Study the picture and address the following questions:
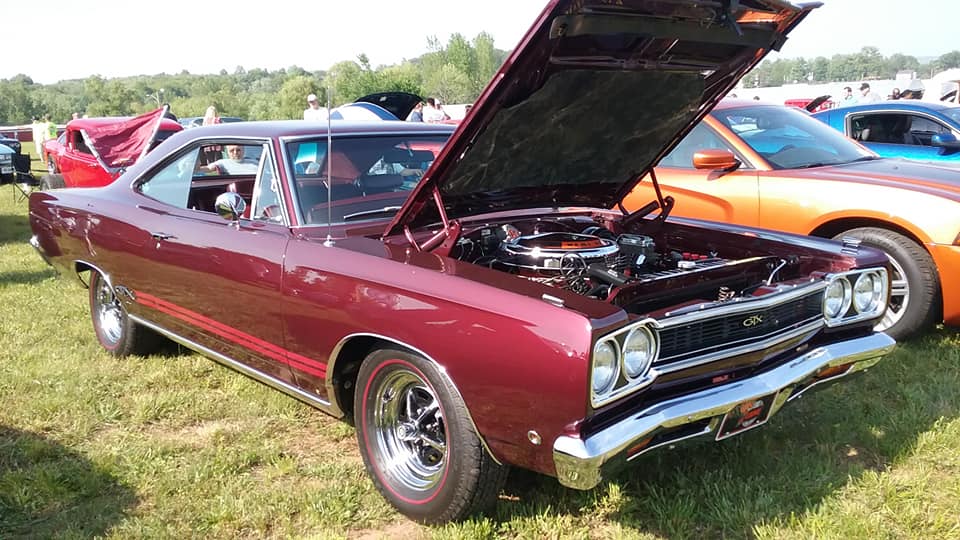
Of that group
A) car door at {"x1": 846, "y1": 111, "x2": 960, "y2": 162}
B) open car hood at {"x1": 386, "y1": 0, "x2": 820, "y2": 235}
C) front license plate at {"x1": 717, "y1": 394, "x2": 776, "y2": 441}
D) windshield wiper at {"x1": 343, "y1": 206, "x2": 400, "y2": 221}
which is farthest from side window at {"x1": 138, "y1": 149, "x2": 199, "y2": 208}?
car door at {"x1": 846, "y1": 111, "x2": 960, "y2": 162}

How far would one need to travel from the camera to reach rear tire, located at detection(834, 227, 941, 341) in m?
4.39

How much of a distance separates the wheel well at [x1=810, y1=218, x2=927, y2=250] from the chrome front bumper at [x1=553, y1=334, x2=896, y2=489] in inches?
71.3

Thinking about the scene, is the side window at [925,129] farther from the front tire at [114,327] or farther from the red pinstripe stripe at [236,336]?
the front tire at [114,327]

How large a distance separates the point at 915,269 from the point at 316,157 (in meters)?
3.38

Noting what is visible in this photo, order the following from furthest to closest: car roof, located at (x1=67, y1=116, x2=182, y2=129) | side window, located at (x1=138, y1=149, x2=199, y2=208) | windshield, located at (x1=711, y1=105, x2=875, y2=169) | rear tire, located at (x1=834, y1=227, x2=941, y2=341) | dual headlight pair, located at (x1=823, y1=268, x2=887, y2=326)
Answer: car roof, located at (x1=67, y1=116, x2=182, y2=129) < windshield, located at (x1=711, y1=105, x2=875, y2=169) < rear tire, located at (x1=834, y1=227, x2=941, y2=341) < side window, located at (x1=138, y1=149, x2=199, y2=208) < dual headlight pair, located at (x1=823, y1=268, x2=887, y2=326)

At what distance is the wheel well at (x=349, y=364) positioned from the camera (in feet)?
9.55

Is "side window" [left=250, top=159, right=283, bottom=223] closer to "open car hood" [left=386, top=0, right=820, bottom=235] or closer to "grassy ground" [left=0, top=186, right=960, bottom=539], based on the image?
"open car hood" [left=386, top=0, right=820, bottom=235]

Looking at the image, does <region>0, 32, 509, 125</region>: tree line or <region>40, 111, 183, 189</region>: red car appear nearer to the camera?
<region>40, 111, 183, 189</region>: red car

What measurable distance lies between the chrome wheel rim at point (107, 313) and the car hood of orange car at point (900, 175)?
440cm

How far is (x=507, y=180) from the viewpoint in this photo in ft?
11.2

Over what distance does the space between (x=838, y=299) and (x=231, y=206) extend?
2.59 m

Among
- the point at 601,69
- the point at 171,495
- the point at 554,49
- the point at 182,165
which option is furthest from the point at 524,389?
the point at 182,165

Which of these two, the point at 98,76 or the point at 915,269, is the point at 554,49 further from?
the point at 98,76

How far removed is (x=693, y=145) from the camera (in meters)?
5.64
